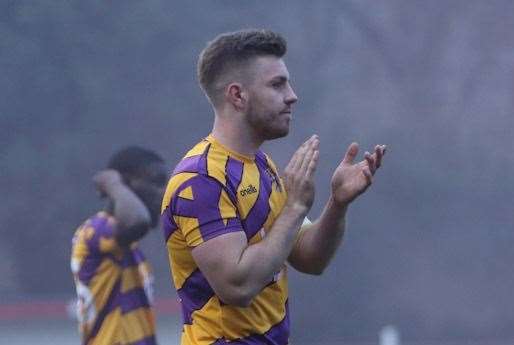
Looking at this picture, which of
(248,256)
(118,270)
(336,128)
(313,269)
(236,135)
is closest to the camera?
(248,256)

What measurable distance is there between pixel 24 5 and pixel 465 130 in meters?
2.43

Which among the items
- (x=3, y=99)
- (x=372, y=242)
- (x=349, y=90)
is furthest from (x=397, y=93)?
(x=3, y=99)

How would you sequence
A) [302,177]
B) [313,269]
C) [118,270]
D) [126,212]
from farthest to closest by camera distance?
1. [126,212]
2. [118,270]
3. [313,269]
4. [302,177]

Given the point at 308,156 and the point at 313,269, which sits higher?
the point at 308,156

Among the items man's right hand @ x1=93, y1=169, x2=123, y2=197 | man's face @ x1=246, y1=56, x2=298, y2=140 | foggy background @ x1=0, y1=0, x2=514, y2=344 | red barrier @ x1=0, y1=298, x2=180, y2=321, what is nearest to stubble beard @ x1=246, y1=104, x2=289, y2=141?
man's face @ x1=246, y1=56, x2=298, y2=140

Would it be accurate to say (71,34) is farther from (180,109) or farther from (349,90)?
(349,90)

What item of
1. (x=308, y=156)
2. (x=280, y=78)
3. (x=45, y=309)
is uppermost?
(x=45, y=309)

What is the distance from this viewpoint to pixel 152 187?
5348 millimetres

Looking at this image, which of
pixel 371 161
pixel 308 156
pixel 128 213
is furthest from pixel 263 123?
pixel 128 213

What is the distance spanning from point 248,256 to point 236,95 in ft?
1.49

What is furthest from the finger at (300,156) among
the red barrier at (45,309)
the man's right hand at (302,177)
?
the red barrier at (45,309)

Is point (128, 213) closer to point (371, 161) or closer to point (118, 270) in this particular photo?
point (118, 270)

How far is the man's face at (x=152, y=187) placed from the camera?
5281 millimetres

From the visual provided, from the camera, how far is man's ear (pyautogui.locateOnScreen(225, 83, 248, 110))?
2.89 meters
